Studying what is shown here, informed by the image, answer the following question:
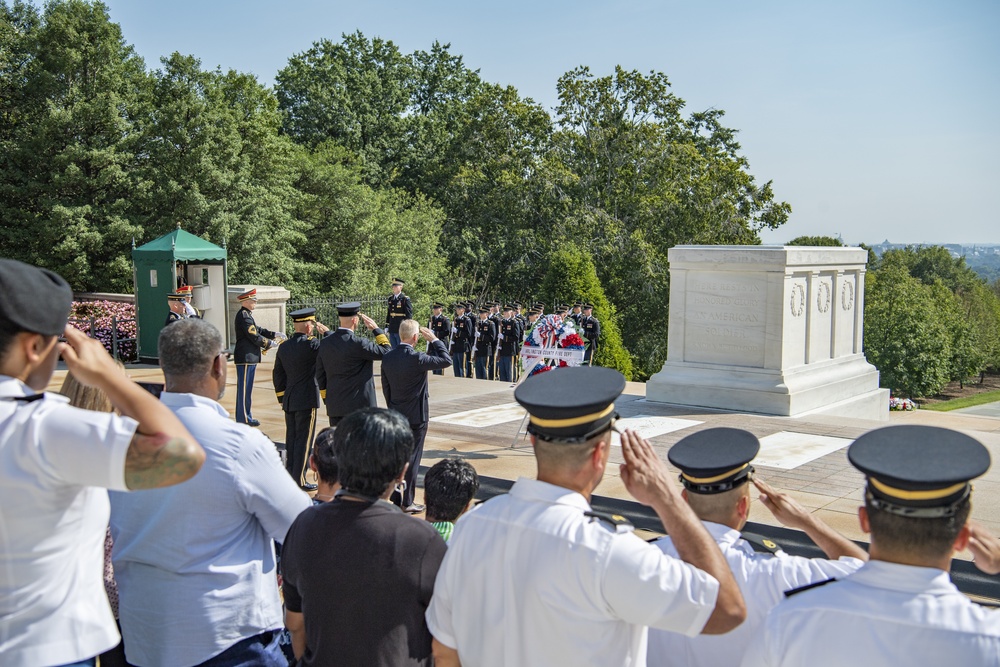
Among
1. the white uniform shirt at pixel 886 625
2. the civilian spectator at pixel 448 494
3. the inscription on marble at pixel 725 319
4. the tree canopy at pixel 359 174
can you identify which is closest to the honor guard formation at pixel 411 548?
the white uniform shirt at pixel 886 625

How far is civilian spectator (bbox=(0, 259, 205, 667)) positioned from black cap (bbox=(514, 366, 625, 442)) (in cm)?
83

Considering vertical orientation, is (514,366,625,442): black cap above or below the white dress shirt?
above

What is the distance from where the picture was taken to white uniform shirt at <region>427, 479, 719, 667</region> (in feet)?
7.03

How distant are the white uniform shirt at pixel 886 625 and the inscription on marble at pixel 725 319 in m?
11.6

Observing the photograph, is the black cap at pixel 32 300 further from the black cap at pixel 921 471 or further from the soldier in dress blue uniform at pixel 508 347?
the soldier in dress blue uniform at pixel 508 347

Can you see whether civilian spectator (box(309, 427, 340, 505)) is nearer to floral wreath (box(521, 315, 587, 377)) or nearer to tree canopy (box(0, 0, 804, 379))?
floral wreath (box(521, 315, 587, 377))

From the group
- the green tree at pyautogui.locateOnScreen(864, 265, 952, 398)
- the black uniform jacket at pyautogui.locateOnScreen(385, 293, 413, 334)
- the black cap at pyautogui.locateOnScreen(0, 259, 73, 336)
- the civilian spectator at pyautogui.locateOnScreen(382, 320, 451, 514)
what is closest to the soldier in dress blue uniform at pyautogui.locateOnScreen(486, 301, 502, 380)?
the black uniform jacket at pyautogui.locateOnScreen(385, 293, 413, 334)

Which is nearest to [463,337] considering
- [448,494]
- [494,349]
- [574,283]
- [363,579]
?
[494,349]

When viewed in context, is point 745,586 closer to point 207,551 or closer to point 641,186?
point 207,551

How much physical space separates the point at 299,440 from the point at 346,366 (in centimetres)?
106

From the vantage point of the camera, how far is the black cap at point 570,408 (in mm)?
2346

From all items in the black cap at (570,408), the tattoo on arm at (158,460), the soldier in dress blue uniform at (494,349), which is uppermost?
the black cap at (570,408)

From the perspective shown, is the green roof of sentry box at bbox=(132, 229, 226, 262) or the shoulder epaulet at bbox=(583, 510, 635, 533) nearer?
the shoulder epaulet at bbox=(583, 510, 635, 533)

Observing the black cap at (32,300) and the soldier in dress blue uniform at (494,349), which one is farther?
the soldier in dress blue uniform at (494,349)
